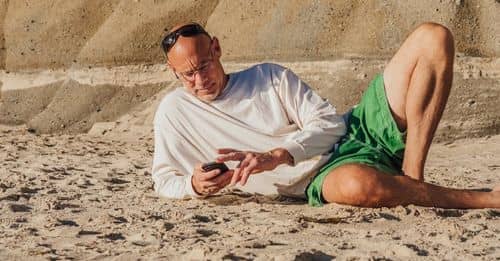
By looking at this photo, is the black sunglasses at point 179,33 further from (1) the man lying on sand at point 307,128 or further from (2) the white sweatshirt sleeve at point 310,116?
(2) the white sweatshirt sleeve at point 310,116

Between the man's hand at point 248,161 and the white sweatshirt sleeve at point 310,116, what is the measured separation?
0.69 ft

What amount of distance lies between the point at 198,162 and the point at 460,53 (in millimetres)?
4828

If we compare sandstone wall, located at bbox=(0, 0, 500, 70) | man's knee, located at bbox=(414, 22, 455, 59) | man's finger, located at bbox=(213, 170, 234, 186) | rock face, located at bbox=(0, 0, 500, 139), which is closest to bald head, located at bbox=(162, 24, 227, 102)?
man's finger, located at bbox=(213, 170, 234, 186)

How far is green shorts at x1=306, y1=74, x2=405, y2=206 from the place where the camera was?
4.54 meters

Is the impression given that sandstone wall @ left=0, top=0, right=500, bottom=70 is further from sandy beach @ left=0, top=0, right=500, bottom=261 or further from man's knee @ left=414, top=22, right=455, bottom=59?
man's knee @ left=414, top=22, right=455, bottom=59

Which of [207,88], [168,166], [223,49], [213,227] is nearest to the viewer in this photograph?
[213,227]

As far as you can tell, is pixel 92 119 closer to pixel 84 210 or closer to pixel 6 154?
pixel 6 154

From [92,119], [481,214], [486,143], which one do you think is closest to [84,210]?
[481,214]

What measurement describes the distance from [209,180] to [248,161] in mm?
268

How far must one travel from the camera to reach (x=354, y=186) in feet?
14.2

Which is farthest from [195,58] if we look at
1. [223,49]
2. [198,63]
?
[223,49]

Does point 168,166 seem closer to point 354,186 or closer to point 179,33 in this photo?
point 179,33

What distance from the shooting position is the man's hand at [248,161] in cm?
412

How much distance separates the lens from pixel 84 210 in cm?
481
